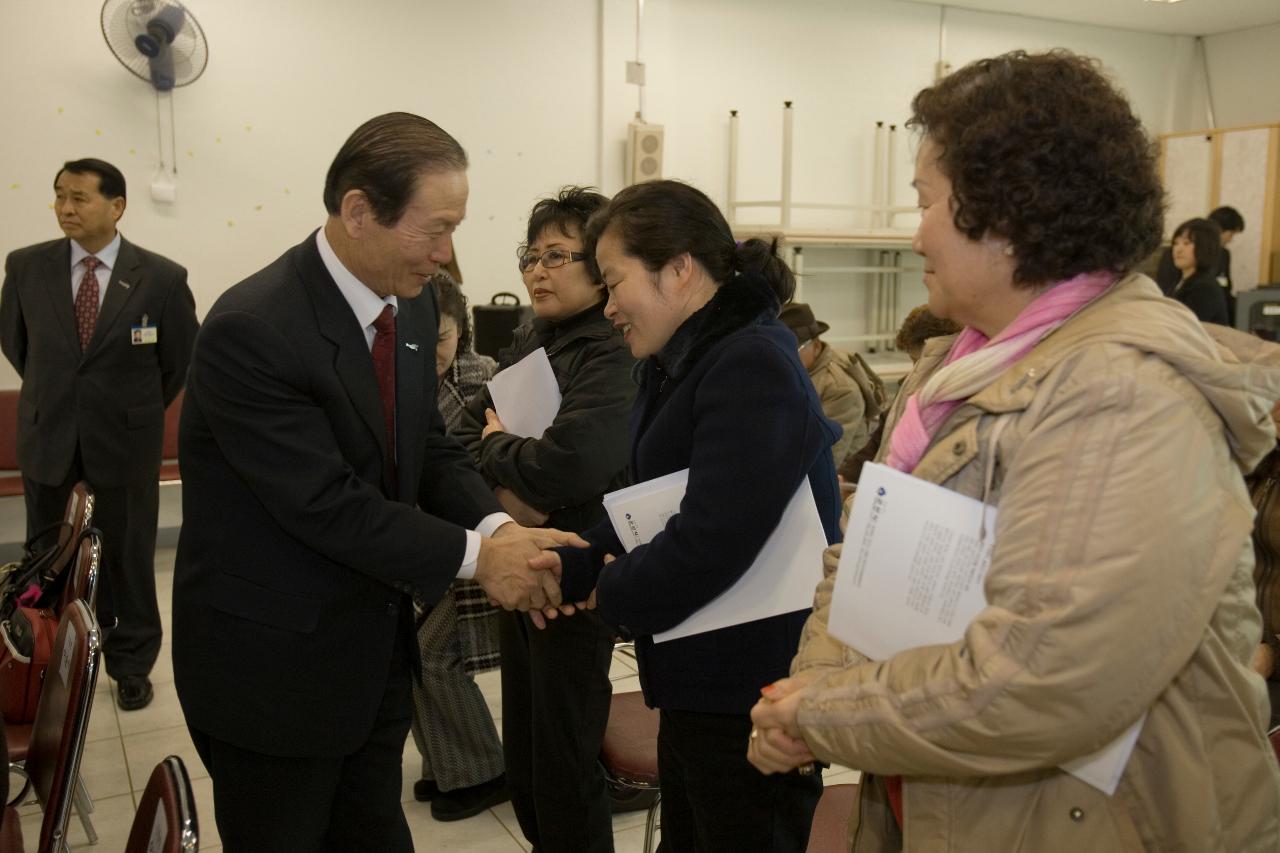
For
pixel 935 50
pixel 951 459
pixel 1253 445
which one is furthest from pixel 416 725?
pixel 935 50

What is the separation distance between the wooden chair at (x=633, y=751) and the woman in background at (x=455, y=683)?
0.64 meters

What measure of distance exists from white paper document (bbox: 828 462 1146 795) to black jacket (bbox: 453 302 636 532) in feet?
3.53

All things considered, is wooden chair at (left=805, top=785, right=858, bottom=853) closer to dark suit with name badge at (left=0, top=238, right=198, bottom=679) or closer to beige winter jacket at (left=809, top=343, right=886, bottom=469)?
beige winter jacket at (left=809, top=343, right=886, bottom=469)

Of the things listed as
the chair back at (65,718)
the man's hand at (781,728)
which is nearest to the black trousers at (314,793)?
the chair back at (65,718)

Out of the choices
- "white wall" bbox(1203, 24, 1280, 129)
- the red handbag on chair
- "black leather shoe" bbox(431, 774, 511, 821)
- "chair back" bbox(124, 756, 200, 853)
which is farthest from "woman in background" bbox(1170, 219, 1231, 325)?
"chair back" bbox(124, 756, 200, 853)

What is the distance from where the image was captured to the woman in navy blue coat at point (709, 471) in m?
1.54

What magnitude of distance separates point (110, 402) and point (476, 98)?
3460mm

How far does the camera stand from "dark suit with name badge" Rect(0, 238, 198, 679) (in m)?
3.79

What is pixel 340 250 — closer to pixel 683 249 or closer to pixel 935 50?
pixel 683 249

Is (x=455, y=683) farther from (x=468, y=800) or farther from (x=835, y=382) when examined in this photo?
(x=835, y=382)

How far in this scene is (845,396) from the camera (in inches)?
177

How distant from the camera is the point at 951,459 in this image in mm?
1056

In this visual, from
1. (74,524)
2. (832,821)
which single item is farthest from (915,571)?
(74,524)

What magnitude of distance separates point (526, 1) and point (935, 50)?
138 inches
